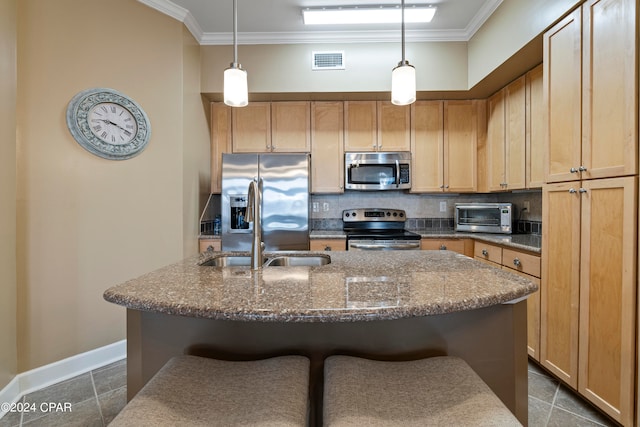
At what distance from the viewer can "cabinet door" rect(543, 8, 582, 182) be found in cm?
179

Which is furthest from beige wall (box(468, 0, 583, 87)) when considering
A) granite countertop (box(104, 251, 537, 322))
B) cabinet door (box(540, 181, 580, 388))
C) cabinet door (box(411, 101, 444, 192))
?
granite countertop (box(104, 251, 537, 322))

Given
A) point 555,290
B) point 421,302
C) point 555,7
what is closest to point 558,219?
point 555,290

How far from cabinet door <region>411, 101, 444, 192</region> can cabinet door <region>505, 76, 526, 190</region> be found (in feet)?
2.03

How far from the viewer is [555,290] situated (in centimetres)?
194

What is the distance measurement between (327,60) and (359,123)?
2.28ft

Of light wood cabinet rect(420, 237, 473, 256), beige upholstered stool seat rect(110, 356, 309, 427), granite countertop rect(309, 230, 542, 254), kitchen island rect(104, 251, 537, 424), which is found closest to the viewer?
beige upholstered stool seat rect(110, 356, 309, 427)

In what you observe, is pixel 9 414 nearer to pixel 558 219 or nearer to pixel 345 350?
pixel 345 350

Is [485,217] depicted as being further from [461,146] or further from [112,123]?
[112,123]

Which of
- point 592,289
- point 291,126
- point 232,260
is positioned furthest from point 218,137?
point 592,289

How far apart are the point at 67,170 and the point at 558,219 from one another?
3.26 meters

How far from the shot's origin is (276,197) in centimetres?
295

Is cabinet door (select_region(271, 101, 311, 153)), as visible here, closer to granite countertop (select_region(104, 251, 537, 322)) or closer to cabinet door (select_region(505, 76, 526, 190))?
cabinet door (select_region(505, 76, 526, 190))

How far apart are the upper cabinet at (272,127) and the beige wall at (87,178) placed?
0.66m

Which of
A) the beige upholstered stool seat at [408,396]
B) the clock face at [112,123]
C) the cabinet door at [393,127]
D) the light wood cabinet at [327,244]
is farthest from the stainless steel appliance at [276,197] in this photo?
the beige upholstered stool seat at [408,396]
